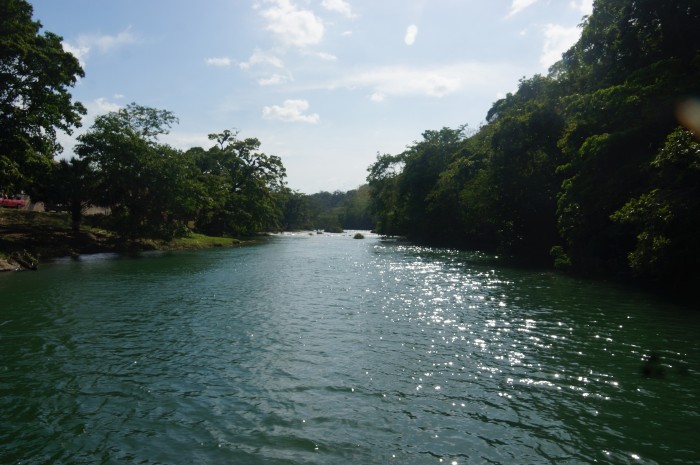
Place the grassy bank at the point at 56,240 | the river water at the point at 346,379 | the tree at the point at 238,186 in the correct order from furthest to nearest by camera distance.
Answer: the tree at the point at 238,186
the grassy bank at the point at 56,240
the river water at the point at 346,379

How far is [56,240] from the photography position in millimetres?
44688

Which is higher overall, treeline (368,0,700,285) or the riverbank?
treeline (368,0,700,285)

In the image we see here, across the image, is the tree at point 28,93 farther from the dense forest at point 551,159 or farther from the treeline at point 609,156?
the treeline at point 609,156

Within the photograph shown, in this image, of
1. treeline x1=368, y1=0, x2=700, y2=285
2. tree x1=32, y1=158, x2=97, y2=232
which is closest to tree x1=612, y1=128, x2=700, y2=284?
treeline x1=368, y1=0, x2=700, y2=285

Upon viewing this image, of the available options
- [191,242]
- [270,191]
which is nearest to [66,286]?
[191,242]

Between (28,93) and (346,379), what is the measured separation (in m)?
37.8

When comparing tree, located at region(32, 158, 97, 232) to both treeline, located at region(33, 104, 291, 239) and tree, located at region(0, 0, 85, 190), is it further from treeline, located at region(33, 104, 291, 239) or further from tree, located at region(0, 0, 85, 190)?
tree, located at region(0, 0, 85, 190)

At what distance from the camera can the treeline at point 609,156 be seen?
21000 millimetres

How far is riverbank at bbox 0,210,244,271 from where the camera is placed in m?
34.7

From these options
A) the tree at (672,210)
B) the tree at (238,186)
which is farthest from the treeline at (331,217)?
the tree at (672,210)

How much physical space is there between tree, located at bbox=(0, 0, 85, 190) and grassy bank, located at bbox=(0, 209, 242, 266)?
20.8ft

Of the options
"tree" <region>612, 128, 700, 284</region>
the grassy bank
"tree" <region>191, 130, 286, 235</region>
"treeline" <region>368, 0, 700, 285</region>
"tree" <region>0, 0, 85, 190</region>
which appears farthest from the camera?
"tree" <region>191, 130, 286, 235</region>

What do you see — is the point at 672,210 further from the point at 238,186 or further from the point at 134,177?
the point at 238,186

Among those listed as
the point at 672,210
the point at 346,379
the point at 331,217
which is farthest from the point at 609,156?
the point at 331,217
